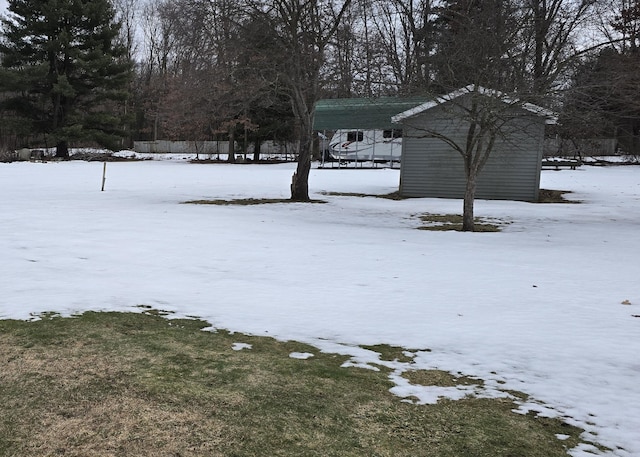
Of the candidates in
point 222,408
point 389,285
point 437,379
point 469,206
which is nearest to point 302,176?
point 469,206

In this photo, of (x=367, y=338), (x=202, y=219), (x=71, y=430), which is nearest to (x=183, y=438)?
(x=71, y=430)

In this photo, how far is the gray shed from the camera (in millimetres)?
17172

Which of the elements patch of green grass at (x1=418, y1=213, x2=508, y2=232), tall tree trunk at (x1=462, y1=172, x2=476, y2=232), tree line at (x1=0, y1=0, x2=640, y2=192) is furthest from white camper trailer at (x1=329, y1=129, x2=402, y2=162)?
tall tree trunk at (x1=462, y1=172, x2=476, y2=232)

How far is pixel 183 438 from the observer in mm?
2525

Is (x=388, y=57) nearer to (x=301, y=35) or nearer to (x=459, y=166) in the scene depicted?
(x=301, y=35)

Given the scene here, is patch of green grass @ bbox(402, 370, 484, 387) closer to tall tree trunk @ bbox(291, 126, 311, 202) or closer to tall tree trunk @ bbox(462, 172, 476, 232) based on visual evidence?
tall tree trunk @ bbox(462, 172, 476, 232)

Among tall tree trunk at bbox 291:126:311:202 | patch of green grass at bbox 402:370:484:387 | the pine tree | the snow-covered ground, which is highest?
the pine tree

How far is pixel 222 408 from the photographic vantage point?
112 inches

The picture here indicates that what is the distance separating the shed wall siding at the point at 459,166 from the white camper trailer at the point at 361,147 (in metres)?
15.8

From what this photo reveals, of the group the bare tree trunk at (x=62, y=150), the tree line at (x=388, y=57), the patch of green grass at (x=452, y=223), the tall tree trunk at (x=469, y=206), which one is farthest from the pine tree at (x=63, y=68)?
the tall tree trunk at (x=469, y=206)

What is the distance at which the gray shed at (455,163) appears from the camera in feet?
56.3

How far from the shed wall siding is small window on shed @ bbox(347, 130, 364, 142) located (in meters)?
16.1

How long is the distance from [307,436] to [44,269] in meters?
4.64

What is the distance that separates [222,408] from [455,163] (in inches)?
635
